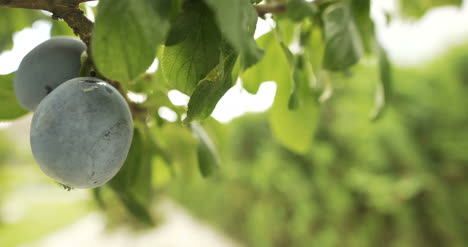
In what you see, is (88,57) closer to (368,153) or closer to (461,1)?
(461,1)

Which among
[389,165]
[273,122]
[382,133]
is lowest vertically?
[389,165]

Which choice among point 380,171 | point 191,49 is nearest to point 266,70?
point 191,49

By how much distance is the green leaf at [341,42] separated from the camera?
15.9 inches

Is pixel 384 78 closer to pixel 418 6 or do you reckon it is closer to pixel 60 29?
pixel 418 6

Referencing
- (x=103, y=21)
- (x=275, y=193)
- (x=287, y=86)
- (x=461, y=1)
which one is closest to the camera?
(x=103, y=21)

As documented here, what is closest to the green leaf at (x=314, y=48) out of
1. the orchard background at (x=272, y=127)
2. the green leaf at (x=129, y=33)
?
the orchard background at (x=272, y=127)

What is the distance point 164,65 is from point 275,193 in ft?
7.92

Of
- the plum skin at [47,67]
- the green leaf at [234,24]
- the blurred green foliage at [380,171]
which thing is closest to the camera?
the green leaf at [234,24]

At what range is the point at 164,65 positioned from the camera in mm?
301

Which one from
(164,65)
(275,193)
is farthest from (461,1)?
(275,193)

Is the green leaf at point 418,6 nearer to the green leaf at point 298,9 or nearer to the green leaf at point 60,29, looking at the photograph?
the green leaf at point 298,9

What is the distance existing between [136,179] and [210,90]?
0.81ft

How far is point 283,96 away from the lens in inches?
19.7

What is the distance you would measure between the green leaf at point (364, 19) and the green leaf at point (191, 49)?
0.64 feet
